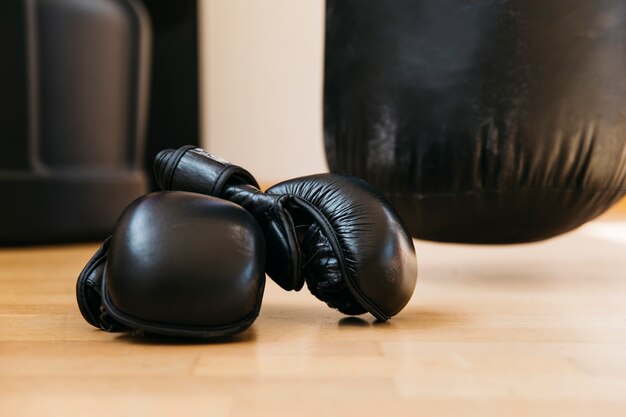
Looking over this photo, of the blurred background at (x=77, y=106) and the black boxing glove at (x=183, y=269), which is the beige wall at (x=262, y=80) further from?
the black boxing glove at (x=183, y=269)

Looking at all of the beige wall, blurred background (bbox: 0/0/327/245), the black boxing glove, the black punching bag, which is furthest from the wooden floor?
the beige wall

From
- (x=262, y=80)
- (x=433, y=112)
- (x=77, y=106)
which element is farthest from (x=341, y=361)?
(x=262, y=80)

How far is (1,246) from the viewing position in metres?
1.85

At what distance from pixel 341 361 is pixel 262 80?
241 centimetres

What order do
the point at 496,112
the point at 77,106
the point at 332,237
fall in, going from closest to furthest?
1. the point at 332,237
2. the point at 496,112
3. the point at 77,106

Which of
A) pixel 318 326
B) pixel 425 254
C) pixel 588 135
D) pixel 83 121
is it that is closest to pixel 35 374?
pixel 318 326

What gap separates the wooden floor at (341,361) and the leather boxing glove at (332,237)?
5 cm

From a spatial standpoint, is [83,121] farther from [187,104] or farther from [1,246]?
[187,104]

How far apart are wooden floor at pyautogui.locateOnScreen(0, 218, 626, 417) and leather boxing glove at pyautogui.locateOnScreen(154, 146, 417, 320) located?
49 mm

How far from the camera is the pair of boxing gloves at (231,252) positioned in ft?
2.34

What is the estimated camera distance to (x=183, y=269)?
0.71m

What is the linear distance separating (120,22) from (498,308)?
1.42 metres

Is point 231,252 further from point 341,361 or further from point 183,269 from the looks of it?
point 341,361

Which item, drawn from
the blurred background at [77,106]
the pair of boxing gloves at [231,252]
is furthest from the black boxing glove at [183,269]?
the blurred background at [77,106]
